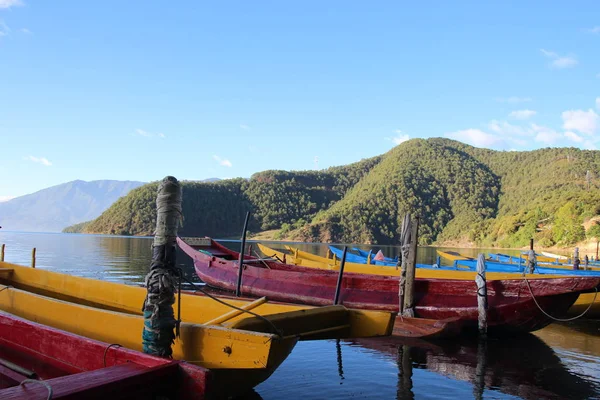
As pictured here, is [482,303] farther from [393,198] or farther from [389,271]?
[393,198]

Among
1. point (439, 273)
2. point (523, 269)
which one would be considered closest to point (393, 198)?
point (523, 269)

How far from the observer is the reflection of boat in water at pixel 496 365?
841cm

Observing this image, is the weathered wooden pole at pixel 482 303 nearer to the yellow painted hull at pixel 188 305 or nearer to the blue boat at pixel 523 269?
the yellow painted hull at pixel 188 305

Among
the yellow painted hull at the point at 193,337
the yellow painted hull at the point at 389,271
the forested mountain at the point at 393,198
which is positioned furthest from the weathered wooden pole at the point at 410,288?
the forested mountain at the point at 393,198

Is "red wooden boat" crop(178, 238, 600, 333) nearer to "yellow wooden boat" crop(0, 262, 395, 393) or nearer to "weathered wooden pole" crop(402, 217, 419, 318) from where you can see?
"weathered wooden pole" crop(402, 217, 419, 318)

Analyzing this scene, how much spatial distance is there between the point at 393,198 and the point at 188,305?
145555 millimetres

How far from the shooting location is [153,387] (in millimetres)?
4512

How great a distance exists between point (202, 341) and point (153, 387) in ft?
3.50

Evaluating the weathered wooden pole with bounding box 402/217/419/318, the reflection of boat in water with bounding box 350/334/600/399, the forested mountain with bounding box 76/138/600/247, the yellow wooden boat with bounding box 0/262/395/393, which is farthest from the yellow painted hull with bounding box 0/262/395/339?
the forested mountain with bounding box 76/138/600/247

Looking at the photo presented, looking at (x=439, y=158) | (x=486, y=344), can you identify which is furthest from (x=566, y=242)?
(x=439, y=158)

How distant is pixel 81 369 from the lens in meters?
5.52

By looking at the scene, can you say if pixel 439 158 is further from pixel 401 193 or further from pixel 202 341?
pixel 202 341

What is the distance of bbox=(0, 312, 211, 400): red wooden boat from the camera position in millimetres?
4078

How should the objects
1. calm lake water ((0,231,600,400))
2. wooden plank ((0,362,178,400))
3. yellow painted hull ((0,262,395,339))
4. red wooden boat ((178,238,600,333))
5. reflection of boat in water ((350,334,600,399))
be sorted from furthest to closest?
1. red wooden boat ((178,238,600,333))
2. reflection of boat in water ((350,334,600,399))
3. calm lake water ((0,231,600,400))
4. yellow painted hull ((0,262,395,339))
5. wooden plank ((0,362,178,400))
